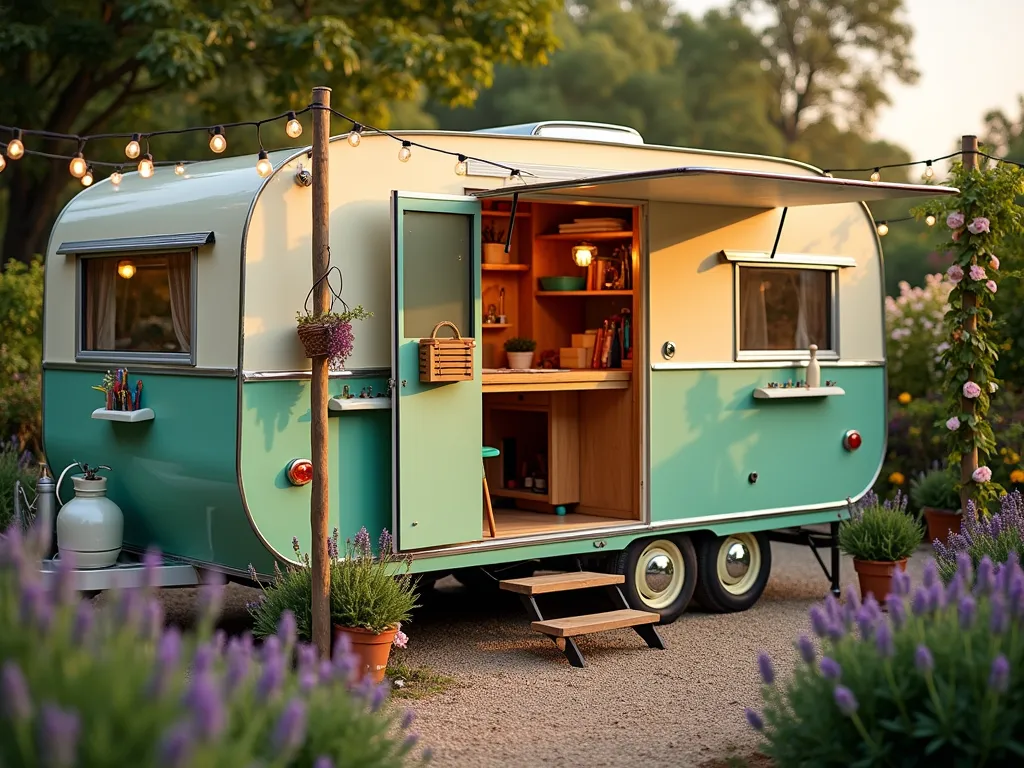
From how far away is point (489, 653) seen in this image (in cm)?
792

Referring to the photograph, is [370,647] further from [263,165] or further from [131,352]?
[263,165]

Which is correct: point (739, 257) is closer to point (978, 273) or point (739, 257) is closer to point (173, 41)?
point (978, 273)

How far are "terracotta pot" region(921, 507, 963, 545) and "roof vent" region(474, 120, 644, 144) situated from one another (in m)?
4.45

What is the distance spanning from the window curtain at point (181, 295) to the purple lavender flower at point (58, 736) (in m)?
4.46

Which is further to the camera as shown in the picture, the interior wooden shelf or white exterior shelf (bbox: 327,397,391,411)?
the interior wooden shelf

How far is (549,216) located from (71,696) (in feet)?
22.7

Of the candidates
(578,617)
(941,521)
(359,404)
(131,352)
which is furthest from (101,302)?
(941,521)

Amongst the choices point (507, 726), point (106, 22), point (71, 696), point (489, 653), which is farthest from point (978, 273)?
point (106, 22)

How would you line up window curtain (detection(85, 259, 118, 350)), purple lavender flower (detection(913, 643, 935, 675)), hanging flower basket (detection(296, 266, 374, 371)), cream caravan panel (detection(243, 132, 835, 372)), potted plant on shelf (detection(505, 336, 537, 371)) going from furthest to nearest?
1. potted plant on shelf (detection(505, 336, 537, 371))
2. window curtain (detection(85, 259, 118, 350))
3. cream caravan panel (detection(243, 132, 835, 372))
4. hanging flower basket (detection(296, 266, 374, 371))
5. purple lavender flower (detection(913, 643, 935, 675))

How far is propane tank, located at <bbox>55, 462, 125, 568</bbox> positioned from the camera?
720cm

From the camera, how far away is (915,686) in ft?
14.3

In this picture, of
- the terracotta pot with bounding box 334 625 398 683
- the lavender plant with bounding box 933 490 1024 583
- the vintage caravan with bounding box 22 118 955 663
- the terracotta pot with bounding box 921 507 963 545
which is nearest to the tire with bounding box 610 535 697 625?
the vintage caravan with bounding box 22 118 955 663

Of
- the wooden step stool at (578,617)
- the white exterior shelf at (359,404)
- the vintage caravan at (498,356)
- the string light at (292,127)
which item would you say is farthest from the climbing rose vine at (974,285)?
the string light at (292,127)

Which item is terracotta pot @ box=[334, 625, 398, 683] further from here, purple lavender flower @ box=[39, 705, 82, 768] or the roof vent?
purple lavender flower @ box=[39, 705, 82, 768]
